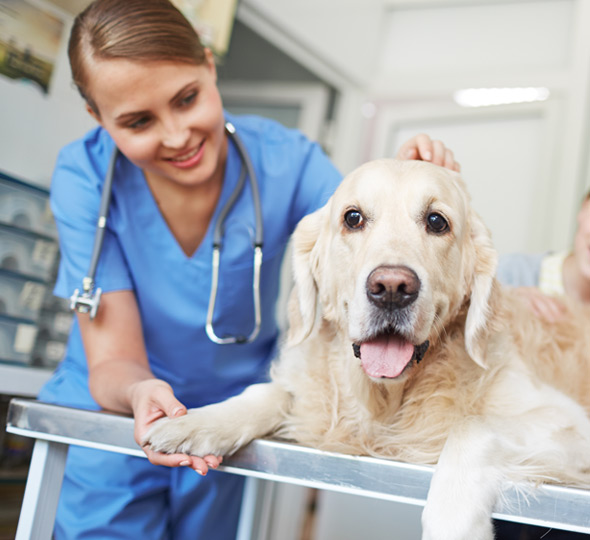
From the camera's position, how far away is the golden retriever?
0.93m

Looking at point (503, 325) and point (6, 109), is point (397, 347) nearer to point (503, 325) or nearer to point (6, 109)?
point (503, 325)

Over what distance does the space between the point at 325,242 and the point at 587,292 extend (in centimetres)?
92

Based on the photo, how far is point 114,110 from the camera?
1283 millimetres

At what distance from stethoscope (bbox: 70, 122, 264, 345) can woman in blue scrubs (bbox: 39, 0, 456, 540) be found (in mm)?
31

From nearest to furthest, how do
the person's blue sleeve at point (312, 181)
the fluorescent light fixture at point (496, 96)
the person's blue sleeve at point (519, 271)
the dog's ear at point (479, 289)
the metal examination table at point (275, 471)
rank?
the metal examination table at point (275, 471), the dog's ear at point (479, 289), the person's blue sleeve at point (312, 181), the person's blue sleeve at point (519, 271), the fluorescent light fixture at point (496, 96)

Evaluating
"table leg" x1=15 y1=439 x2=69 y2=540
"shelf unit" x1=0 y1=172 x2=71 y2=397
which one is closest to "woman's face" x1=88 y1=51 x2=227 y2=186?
"table leg" x1=15 y1=439 x2=69 y2=540

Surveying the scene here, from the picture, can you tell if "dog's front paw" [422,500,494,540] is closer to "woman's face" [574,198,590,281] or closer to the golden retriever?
the golden retriever

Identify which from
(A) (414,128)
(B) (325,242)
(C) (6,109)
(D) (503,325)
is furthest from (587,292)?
(A) (414,128)

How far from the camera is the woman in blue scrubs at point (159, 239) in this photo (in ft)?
4.17

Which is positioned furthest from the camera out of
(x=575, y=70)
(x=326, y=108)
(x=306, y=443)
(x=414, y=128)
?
(x=414, y=128)

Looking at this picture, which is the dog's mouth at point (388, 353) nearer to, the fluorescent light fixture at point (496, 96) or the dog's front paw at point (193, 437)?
the dog's front paw at point (193, 437)

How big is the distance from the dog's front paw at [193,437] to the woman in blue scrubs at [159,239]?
8.9 inches

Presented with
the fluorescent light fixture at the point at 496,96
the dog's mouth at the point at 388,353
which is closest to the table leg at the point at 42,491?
the dog's mouth at the point at 388,353

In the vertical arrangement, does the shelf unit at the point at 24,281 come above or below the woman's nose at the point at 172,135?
below
